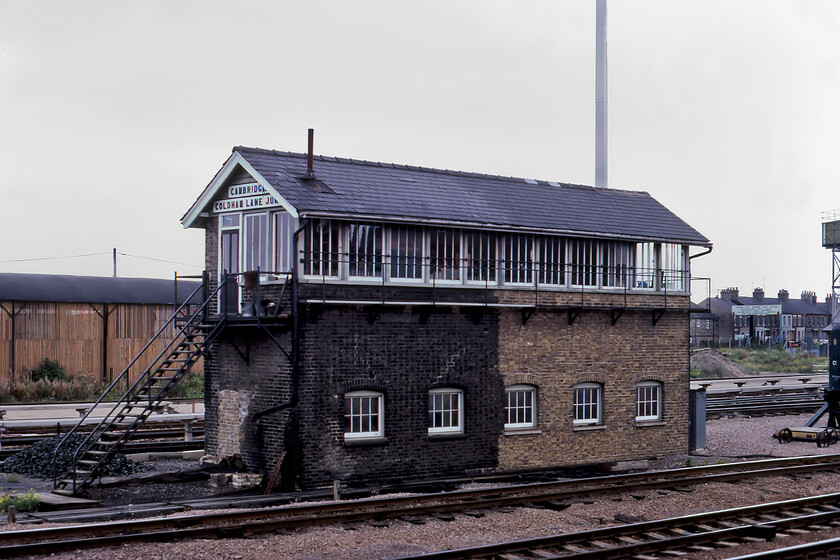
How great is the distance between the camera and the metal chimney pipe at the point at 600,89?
3350 centimetres

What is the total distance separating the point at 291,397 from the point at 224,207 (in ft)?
15.3

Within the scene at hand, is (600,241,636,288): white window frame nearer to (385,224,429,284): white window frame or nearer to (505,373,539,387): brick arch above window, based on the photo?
(505,373,539,387): brick arch above window

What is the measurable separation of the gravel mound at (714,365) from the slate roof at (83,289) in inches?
1249

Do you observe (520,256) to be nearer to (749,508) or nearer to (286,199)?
(286,199)

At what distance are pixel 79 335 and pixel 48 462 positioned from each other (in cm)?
1941

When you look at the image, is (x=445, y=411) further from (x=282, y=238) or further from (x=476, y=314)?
(x=282, y=238)

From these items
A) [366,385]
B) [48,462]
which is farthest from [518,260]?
[48,462]

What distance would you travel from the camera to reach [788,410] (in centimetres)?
3312

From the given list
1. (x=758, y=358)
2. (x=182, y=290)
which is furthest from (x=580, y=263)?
(x=758, y=358)

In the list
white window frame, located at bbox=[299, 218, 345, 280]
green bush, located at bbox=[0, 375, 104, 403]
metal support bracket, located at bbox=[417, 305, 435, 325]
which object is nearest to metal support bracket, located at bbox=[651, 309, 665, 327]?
metal support bracket, located at bbox=[417, 305, 435, 325]

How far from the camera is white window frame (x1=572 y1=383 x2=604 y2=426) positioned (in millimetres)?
21312

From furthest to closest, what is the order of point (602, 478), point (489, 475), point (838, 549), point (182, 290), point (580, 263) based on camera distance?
point (182, 290) < point (580, 263) < point (489, 475) < point (602, 478) < point (838, 549)

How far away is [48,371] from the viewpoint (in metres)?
36.7

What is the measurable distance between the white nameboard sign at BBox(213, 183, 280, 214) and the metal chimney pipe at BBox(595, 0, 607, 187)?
16.8 metres
